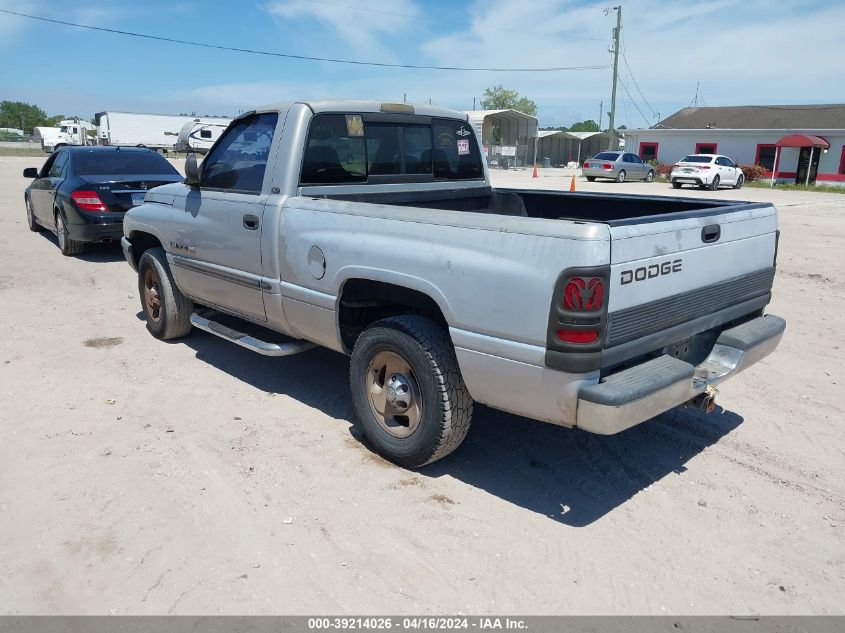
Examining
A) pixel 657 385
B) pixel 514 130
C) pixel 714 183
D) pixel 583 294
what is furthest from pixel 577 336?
pixel 514 130

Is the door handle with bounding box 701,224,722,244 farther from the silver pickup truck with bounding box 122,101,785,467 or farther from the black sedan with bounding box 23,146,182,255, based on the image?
the black sedan with bounding box 23,146,182,255

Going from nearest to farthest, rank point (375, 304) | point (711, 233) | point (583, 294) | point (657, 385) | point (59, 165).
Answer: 1. point (583, 294)
2. point (657, 385)
3. point (711, 233)
4. point (375, 304)
5. point (59, 165)

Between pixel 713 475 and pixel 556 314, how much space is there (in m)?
1.74

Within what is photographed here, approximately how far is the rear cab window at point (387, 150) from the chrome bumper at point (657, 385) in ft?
8.23

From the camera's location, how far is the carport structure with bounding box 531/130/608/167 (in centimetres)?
6053

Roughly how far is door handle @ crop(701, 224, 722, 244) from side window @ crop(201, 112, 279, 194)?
9.33 ft

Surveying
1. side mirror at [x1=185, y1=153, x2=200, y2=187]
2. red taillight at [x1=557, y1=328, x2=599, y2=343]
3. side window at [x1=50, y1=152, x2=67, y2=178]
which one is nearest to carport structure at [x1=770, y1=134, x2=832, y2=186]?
side window at [x1=50, y1=152, x2=67, y2=178]

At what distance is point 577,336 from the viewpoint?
3041 millimetres

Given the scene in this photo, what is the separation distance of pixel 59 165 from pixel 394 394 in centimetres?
957

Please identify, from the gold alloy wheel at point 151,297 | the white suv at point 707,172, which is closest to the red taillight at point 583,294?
the gold alloy wheel at point 151,297

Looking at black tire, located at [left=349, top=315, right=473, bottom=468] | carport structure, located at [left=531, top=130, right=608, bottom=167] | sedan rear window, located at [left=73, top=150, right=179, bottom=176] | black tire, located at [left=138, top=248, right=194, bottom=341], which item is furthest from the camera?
carport structure, located at [left=531, top=130, right=608, bottom=167]

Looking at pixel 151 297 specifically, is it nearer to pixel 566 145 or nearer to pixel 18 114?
pixel 566 145

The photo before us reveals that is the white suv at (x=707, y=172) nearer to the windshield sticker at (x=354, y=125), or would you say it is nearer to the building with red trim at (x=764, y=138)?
the building with red trim at (x=764, y=138)

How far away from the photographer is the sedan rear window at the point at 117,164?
10297 millimetres
